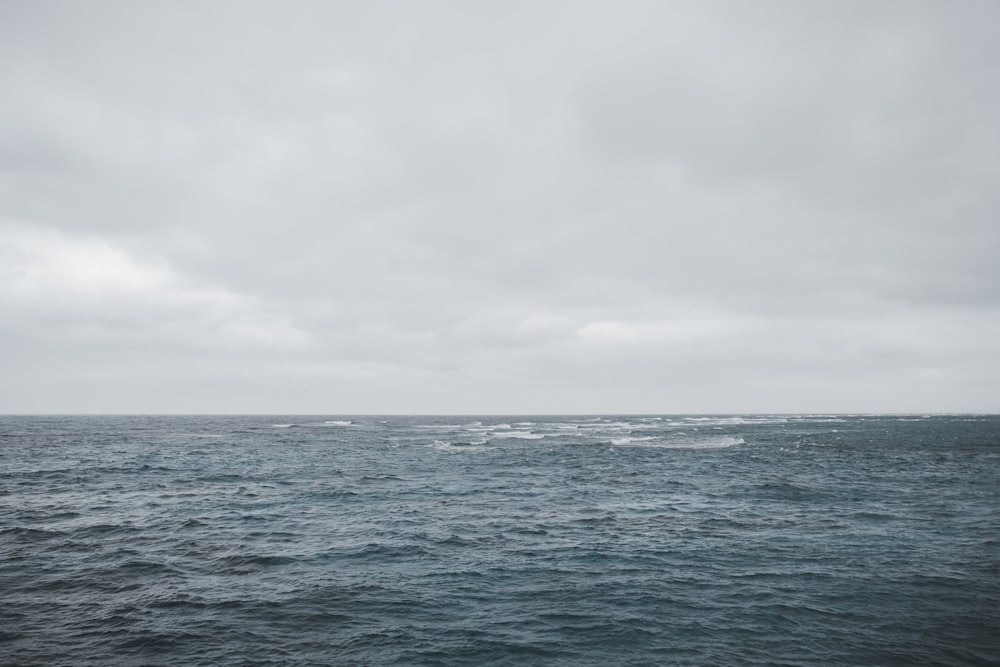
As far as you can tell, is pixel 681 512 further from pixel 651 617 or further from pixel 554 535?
pixel 651 617

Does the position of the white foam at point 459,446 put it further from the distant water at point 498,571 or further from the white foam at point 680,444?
the distant water at point 498,571

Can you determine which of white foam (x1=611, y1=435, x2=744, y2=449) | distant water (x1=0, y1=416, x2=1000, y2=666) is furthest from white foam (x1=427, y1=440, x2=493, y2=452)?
distant water (x1=0, y1=416, x2=1000, y2=666)

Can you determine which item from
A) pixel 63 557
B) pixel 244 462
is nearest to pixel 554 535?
pixel 63 557

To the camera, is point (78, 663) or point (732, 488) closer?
point (78, 663)

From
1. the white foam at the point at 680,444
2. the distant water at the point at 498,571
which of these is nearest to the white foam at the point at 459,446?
the white foam at the point at 680,444

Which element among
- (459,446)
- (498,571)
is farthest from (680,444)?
(498,571)

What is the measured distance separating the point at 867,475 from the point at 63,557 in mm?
47713

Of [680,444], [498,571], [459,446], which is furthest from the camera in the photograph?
[680,444]

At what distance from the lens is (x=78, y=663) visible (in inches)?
453

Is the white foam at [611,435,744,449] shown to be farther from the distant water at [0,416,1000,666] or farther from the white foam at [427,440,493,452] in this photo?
the distant water at [0,416,1000,666]

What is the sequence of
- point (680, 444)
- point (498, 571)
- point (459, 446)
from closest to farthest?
1. point (498, 571)
2. point (459, 446)
3. point (680, 444)

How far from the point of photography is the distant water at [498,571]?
12.5 meters

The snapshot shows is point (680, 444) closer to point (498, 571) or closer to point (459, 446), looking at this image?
point (459, 446)

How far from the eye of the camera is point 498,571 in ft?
59.3
